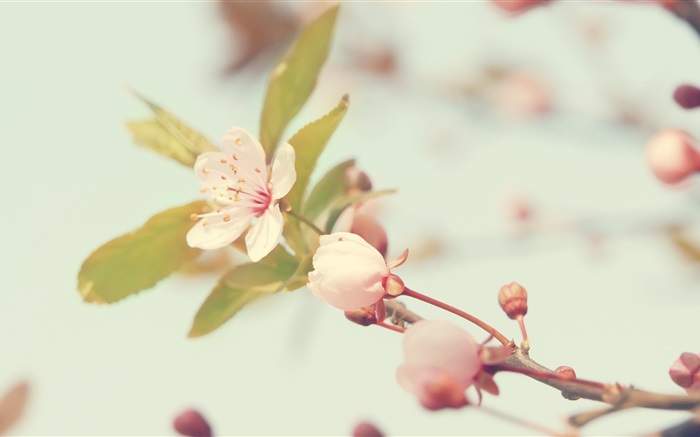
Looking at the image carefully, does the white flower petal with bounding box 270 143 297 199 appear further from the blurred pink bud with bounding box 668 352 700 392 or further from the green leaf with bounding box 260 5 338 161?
the blurred pink bud with bounding box 668 352 700 392

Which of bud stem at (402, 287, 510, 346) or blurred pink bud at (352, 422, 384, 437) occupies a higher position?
bud stem at (402, 287, 510, 346)

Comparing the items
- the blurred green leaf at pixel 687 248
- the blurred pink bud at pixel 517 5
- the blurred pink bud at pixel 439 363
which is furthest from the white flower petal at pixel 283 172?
the blurred green leaf at pixel 687 248

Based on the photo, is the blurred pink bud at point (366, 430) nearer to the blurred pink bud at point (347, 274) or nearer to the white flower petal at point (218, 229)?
the blurred pink bud at point (347, 274)

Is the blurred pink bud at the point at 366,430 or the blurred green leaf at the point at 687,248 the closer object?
the blurred pink bud at the point at 366,430

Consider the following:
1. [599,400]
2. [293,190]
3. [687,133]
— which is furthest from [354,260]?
[687,133]

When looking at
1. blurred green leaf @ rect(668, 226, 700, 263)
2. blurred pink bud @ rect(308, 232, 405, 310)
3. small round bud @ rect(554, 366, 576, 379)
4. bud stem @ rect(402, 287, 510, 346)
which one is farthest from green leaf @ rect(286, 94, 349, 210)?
blurred green leaf @ rect(668, 226, 700, 263)

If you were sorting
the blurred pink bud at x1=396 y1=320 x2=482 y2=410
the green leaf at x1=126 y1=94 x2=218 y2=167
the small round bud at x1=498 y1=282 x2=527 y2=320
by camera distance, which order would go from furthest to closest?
the green leaf at x1=126 y1=94 x2=218 y2=167
the small round bud at x1=498 y1=282 x2=527 y2=320
the blurred pink bud at x1=396 y1=320 x2=482 y2=410
